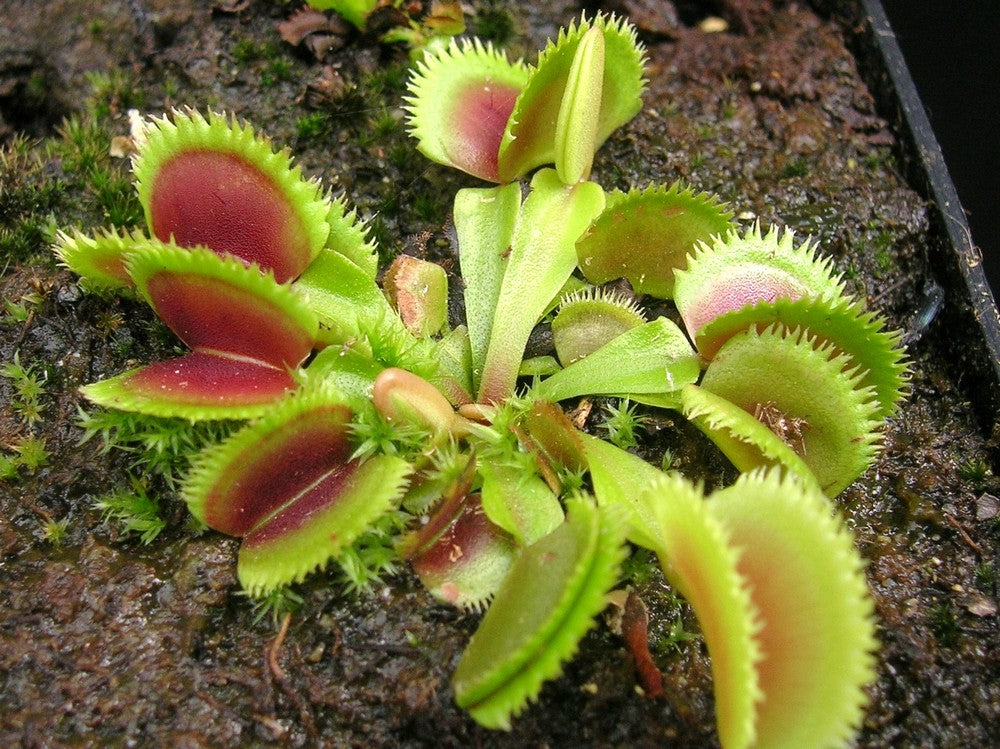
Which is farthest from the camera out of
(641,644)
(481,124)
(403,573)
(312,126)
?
(312,126)

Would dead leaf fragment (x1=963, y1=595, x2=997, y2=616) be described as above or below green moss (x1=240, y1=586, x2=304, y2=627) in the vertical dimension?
above

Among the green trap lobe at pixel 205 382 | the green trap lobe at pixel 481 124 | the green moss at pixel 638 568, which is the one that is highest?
the green trap lobe at pixel 481 124

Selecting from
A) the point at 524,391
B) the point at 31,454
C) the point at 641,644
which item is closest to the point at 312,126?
the point at 524,391

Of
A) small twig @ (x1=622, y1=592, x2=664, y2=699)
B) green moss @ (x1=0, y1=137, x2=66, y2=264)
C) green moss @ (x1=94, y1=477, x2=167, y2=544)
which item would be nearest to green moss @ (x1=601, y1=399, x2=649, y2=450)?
small twig @ (x1=622, y1=592, x2=664, y2=699)

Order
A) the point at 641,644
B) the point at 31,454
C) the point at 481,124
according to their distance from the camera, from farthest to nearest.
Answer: the point at 481,124, the point at 31,454, the point at 641,644

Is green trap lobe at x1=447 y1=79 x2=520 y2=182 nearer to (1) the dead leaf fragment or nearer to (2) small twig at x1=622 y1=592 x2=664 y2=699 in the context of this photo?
(2) small twig at x1=622 y1=592 x2=664 y2=699

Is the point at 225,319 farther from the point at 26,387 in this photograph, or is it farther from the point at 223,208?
the point at 26,387

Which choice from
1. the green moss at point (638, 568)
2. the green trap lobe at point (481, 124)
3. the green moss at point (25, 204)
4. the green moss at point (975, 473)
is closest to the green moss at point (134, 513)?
the green moss at point (25, 204)

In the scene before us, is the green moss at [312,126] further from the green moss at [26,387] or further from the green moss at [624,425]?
the green moss at [624,425]
